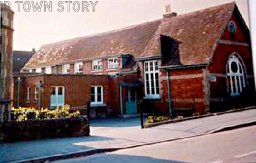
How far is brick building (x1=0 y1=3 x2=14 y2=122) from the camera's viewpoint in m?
7.35

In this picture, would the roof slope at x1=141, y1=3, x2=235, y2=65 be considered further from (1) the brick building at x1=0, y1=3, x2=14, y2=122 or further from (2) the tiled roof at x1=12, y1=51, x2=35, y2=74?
(2) the tiled roof at x1=12, y1=51, x2=35, y2=74

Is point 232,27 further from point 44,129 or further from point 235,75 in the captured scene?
point 44,129

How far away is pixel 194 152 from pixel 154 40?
407 inches

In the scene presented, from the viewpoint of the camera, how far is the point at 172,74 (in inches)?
511

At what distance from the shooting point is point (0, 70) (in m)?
7.43

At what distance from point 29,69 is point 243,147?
18.5 metres

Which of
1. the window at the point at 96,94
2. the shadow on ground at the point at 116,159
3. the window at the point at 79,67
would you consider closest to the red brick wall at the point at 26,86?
the window at the point at 96,94

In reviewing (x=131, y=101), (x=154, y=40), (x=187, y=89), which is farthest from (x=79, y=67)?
(x=187, y=89)

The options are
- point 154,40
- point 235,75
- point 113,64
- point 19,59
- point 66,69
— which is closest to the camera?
point 235,75

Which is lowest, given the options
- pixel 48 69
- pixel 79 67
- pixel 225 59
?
pixel 225 59

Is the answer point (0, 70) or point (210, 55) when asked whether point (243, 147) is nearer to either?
point (0, 70)

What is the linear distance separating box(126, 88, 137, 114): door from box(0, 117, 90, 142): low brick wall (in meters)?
6.51

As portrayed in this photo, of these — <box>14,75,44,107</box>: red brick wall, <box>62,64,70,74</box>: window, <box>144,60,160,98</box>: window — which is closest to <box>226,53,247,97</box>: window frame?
<box>144,60,160,98</box>: window

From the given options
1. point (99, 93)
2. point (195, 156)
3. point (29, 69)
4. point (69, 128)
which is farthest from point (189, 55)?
point (29, 69)
